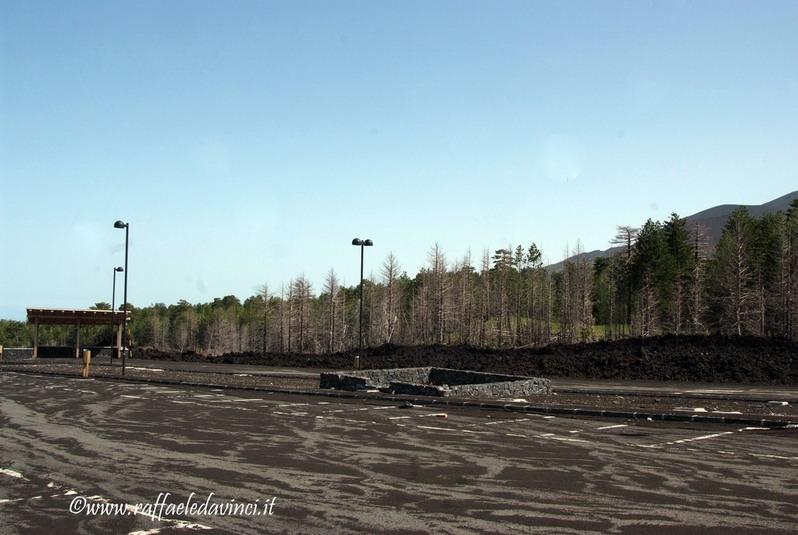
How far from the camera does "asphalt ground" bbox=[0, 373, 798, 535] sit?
796cm

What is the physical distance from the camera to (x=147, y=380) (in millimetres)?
34781

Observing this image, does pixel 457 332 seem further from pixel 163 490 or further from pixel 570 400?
pixel 163 490

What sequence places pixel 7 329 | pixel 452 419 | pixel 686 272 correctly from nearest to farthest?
pixel 452 419 < pixel 686 272 < pixel 7 329

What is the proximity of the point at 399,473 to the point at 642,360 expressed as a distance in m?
35.2

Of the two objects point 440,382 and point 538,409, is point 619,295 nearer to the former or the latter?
point 440,382

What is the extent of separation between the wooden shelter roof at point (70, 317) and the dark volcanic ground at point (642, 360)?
21304mm

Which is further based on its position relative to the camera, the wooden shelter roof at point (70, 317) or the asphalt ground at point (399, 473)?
the wooden shelter roof at point (70, 317)

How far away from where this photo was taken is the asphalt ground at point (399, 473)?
7.96 m

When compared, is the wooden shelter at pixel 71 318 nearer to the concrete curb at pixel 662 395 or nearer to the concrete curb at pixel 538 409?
the concrete curb at pixel 538 409

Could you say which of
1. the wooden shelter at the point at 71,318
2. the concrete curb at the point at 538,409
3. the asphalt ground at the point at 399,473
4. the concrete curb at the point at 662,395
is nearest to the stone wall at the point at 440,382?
the concrete curb at the point at 538,409

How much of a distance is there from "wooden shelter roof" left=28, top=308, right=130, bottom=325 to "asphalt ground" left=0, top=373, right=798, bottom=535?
44.9m

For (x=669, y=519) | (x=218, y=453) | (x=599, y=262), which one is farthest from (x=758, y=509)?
(x=599, y=262)

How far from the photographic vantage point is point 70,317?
62.2m

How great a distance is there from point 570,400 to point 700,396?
5897mm
